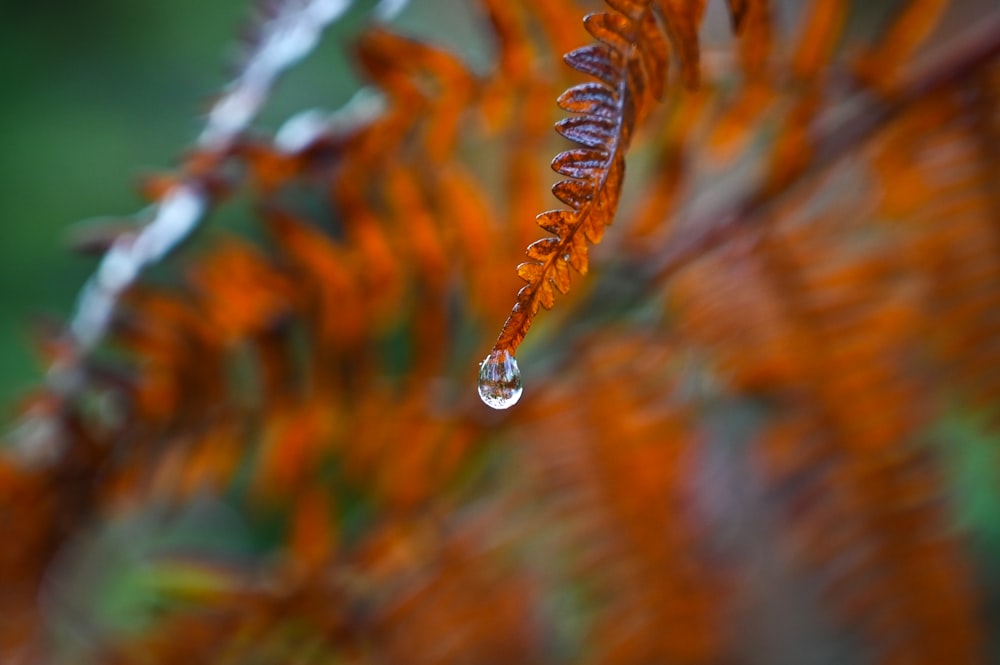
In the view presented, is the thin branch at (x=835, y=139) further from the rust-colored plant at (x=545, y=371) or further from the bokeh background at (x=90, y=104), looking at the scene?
the bokeh background at (x=90, y=104)

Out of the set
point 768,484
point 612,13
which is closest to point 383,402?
point 768,484

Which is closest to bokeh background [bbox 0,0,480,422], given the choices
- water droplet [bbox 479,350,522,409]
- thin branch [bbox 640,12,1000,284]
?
thin branch [bbox 640,12,1000,284]

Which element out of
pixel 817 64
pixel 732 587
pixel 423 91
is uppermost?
pixel 423 91

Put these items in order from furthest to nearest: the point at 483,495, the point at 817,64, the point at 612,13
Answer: the point at 483,495
the point at 817,64
the point at 612,13

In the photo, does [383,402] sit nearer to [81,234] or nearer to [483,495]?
[483,495]

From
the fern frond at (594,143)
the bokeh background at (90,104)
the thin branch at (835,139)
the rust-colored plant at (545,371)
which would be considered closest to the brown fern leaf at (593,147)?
the fern frond at (594,143)

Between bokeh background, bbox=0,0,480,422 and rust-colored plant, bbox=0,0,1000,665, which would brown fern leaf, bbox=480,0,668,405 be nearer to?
rust-colored plant, bbox=0,0,1000,665

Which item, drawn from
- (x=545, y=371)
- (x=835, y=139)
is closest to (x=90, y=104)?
(x=545, y=371)
